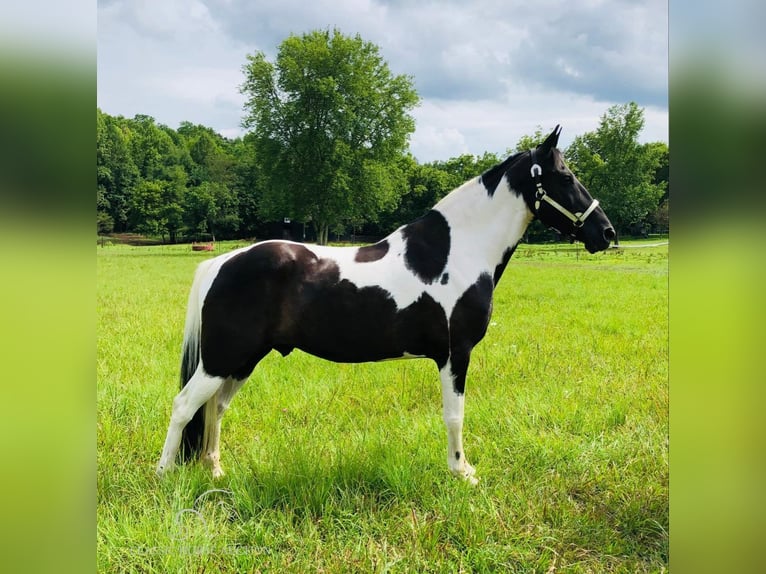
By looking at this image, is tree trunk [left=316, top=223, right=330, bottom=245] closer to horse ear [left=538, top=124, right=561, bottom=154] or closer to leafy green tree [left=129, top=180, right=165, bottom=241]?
leafy green tree [left=129, top=180, right=165, bottom=241]

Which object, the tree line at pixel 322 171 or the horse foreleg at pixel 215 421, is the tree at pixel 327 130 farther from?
the horse foreleg at pixel 215 421

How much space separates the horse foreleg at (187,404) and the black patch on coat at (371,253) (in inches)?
47.3

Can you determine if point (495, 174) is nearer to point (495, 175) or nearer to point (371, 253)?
point (495, 175)

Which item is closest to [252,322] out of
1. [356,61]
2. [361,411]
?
[361,411]

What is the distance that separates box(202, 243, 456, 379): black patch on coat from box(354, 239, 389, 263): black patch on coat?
19 cm

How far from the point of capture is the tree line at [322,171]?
17.1 m

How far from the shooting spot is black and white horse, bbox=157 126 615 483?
9.32 ft

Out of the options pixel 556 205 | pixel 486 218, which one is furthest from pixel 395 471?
pixel 556 205

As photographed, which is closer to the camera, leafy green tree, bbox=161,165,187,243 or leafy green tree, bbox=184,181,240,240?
leafy green tree, bbox=184,181,240,240

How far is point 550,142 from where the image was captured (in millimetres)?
2879

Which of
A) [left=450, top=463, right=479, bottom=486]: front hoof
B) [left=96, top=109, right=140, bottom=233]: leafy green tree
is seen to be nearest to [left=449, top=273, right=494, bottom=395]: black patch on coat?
[left=450, top=463, right=479, bottom=486]: front hoof

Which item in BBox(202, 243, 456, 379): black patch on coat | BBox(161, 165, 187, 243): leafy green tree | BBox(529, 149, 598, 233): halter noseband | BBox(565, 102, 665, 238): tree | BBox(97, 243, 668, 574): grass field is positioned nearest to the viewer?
BBox(97, 243, 668, 574): grass field

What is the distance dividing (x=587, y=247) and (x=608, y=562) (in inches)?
75.3
